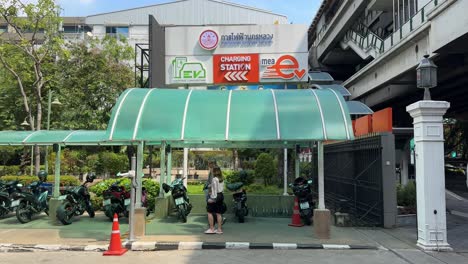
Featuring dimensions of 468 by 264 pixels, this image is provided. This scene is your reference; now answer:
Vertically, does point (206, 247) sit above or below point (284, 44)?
below

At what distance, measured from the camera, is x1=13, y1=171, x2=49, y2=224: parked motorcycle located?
1202 cm

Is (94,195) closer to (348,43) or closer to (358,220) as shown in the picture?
(358,220)

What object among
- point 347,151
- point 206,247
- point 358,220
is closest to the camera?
point 206,247

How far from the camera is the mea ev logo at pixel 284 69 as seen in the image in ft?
58.2

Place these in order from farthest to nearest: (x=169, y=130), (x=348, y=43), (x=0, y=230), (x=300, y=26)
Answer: (x=348, y=43) < (x=300, y=26) < (x=0, y=230) < (x=169, y=130)

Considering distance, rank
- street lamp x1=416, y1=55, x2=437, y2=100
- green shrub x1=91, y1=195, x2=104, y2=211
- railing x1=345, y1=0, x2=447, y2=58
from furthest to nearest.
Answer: railing x1=345, y1=0, x2=447, y2=58, green shrub x1=91, y1=195, x2=104, y2=211, street lamp x1=416, y1=55, x2=437, y2=100

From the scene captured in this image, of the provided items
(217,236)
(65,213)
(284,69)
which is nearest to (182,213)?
(217,236)

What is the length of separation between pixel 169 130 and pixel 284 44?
9.82 meters

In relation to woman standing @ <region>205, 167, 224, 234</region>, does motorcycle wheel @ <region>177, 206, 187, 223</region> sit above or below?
below

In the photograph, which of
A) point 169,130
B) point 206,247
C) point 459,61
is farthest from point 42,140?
point 459,61

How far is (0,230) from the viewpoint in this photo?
10953 millimetres

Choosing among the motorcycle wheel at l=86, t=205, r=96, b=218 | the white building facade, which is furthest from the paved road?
the white building facade

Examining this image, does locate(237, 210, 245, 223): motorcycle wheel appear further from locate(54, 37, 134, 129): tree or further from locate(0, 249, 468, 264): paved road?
locate(54, 37, 134, 129): tree

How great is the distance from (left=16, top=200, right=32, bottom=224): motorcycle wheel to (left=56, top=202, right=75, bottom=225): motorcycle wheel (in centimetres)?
139
